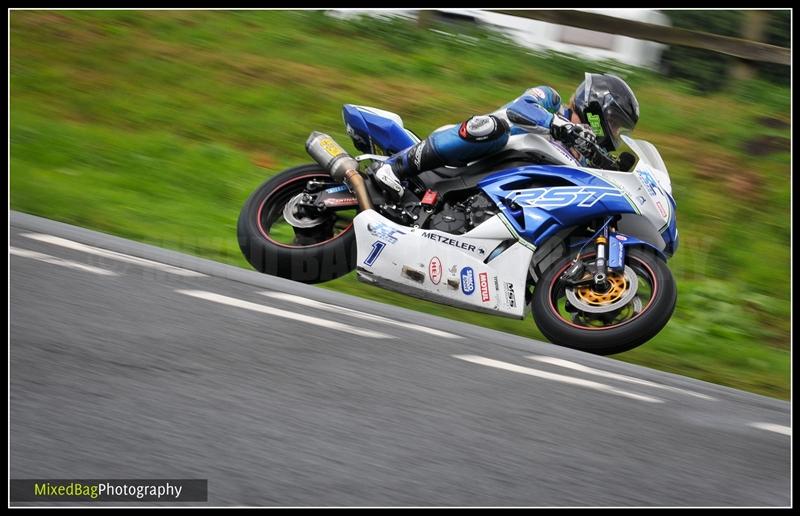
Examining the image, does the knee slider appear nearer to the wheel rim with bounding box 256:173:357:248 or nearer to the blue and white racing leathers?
the blue and white racing leathers

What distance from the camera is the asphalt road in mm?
3803

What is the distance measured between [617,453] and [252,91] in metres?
7.18

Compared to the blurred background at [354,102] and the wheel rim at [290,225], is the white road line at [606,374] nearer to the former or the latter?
the blurred background at [354,102]

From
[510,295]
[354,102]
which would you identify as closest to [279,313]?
[510,295]

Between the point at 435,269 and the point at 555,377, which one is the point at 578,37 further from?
the point at 555,377

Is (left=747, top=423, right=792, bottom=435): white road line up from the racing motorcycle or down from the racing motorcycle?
down

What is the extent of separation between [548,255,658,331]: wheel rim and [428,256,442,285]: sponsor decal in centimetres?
63

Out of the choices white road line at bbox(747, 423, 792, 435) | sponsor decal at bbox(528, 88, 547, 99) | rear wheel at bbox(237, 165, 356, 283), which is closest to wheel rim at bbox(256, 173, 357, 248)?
rear wheel at bbox(237, 165, 356, 283)

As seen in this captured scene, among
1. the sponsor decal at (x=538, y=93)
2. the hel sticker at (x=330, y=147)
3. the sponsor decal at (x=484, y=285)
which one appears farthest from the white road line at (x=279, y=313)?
the sponsor decal at (x=538, y=93)

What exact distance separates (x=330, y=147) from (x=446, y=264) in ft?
3.60

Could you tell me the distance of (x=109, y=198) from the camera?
325 inches

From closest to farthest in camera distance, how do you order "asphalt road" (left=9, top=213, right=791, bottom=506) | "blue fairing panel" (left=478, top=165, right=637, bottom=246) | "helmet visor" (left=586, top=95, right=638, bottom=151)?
"asphalt road" (left=9, top=213, right=791, bottom=506), "blue fairing panel" (left=478, top=165, right=637, bottom=246), "helmet visor" (left=586, top=95, right=638, bottom=151)
